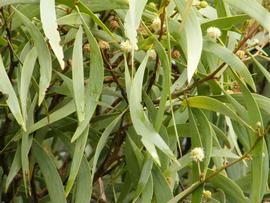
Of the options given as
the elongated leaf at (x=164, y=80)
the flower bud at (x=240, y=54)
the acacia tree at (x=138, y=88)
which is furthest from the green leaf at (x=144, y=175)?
the flower bud at (x=240, y=54)

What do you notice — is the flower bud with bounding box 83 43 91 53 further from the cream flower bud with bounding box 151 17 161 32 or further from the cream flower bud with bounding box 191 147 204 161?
the cream flower bud with bounding box 191 147 204 161

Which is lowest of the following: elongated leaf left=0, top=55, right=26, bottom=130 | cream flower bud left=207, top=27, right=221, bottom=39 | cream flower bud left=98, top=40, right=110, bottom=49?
elongated leaf left=0, top=55, right=26, bottom=130

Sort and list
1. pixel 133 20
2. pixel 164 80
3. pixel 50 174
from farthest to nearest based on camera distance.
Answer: pixel 50 174, pixel 164 80, pixel 133 20

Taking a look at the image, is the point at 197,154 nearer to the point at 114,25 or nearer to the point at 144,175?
the point at 144,175

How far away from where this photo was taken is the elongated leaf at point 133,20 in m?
0.95

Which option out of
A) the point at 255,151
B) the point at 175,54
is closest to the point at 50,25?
the point at 175,54

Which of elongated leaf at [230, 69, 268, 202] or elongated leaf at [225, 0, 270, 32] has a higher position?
elongated leaf at [225, 0, 270, 32]

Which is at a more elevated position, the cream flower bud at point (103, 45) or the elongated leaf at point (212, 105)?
the cream flower bud at point (103, 45)

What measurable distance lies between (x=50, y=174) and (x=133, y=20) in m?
0.43

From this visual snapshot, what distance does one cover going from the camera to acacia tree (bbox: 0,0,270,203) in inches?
41.2

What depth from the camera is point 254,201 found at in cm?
117

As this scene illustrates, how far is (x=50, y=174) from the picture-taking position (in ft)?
4.19

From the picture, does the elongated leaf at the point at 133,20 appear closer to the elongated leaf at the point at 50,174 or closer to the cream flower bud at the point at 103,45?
the cream flower bud at the point at 103,45

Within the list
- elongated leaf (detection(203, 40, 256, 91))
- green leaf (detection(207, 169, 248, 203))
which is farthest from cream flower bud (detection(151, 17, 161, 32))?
green leaf (detection(207, 169, 248, 203))
